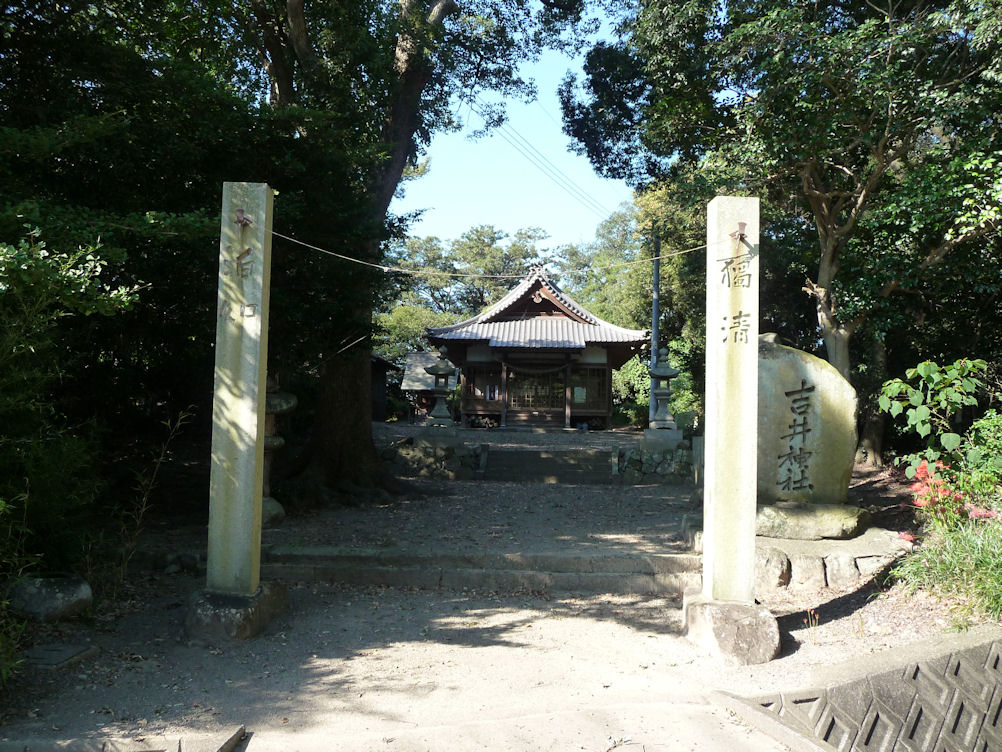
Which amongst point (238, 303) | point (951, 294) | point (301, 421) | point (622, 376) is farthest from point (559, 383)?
point (238, 303)

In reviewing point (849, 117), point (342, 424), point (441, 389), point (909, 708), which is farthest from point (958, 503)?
point (441, 389)

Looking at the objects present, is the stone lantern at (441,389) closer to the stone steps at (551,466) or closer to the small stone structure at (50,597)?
the stone steps at (551,466)

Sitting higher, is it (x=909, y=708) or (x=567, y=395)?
(x=567, y=395)

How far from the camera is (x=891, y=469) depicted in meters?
14.3

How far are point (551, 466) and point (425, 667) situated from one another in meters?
10.4

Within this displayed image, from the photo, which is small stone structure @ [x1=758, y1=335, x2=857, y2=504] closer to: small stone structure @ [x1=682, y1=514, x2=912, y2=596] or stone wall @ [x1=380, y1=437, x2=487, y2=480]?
small stone structure @ [x1=682, y1=514, x2=912, y2=596]

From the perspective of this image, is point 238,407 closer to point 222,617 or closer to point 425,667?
point 222,617

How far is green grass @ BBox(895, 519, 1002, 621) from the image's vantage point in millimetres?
5105

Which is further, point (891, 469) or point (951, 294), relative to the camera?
point (891, 469)

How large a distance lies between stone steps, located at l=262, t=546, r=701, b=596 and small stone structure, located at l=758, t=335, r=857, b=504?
1278 millimetres

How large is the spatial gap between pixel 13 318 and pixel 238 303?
1362 millimetres

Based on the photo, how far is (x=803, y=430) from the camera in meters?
7.01

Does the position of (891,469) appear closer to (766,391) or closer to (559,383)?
(766,391)

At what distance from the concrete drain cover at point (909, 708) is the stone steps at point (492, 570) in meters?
2.19
